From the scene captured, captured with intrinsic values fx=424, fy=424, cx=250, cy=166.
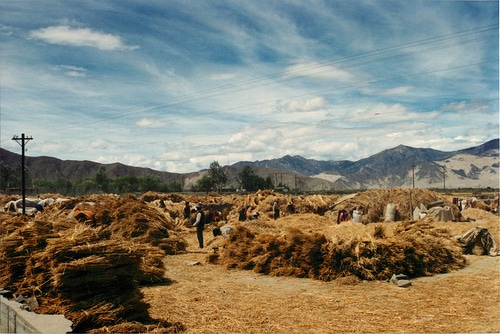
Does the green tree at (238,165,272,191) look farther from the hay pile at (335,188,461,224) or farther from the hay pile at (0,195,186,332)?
the hay pile at (0,195,186,332)

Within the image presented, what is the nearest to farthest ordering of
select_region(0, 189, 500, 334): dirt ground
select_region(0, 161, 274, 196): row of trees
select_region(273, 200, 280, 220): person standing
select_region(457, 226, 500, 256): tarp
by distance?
select_region(0, 189, 500, 334): dirt ground → select_region(457, 226, 500, 256): tarp → select_region(273, 200, 280, 220): person standing → select_region(0, 161, 274, 196): row of trees

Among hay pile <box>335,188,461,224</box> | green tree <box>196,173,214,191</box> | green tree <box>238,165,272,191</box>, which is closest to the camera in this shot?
hay pile <box>335,188,461,224</box>

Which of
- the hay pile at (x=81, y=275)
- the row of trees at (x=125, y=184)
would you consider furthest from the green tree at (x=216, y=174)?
the hay pile at (x=81, y=275)

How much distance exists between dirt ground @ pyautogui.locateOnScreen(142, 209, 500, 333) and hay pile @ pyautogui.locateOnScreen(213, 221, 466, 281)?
39 centimetres

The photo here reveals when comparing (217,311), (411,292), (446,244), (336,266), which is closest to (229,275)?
(336,266)

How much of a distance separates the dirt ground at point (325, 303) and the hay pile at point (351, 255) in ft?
1.26

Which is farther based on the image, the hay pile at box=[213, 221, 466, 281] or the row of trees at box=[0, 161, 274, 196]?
the row of trees at box=[0, 161, 274, 196]

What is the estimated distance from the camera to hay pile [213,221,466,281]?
11227mm

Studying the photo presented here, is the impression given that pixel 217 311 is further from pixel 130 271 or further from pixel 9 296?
pixel 9 296

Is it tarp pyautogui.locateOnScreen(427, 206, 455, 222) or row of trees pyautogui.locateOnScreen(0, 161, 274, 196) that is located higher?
row of trees pyautogui.locateOnScreen(0, 161, 274, 196)

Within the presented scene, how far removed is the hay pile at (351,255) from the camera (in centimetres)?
1123

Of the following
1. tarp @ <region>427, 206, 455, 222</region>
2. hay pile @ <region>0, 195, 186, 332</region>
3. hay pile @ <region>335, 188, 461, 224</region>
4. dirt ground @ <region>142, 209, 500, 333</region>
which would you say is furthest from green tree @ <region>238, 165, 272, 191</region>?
hay pile @ <region>0, 195, 186, 332</region>

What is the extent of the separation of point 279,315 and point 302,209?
73.2ft

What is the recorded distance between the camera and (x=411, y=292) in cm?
964
